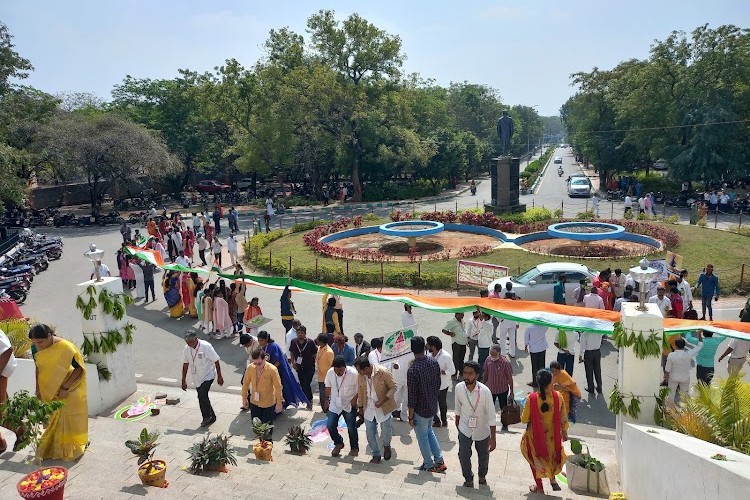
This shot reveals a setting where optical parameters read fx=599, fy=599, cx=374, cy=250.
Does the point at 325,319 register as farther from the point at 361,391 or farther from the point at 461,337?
the point at 361,391

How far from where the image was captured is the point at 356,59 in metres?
38.3

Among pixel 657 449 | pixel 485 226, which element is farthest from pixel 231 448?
pixel 485 226

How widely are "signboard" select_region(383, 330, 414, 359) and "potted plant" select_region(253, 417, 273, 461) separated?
5.89 ft

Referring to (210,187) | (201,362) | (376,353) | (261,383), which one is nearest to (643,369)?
(376,353)

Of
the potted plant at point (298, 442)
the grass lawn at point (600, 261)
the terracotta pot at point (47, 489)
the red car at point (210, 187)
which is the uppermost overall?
the red car at point (210, 187)

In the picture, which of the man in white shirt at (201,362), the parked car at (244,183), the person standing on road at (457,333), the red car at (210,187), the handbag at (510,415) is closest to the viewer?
the handbag at (510,415)

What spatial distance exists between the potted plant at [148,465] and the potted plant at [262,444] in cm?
117

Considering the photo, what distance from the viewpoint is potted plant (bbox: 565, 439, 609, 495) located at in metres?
6.29

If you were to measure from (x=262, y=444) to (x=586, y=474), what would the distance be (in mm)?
3636

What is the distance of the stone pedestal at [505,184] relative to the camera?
86.9 ft

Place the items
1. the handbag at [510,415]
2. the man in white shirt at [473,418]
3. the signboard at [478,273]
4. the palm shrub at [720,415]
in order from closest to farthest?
the palm shrub at [720,415]
the man in white shirt at [473,418]
the handbag at [510,415]
the signboard at [478,273]

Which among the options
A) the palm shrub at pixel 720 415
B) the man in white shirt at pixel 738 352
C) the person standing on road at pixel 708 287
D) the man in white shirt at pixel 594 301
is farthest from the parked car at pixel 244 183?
the palm shrub at pixel 720 415

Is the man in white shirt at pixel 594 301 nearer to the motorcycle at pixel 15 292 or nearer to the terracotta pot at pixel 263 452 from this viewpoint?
the terracotta pot at pixel 263 452

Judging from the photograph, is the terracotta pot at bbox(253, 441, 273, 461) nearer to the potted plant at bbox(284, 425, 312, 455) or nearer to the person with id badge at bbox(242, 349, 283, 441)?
the potted plant at bbox(284, 425, 312, 455)
